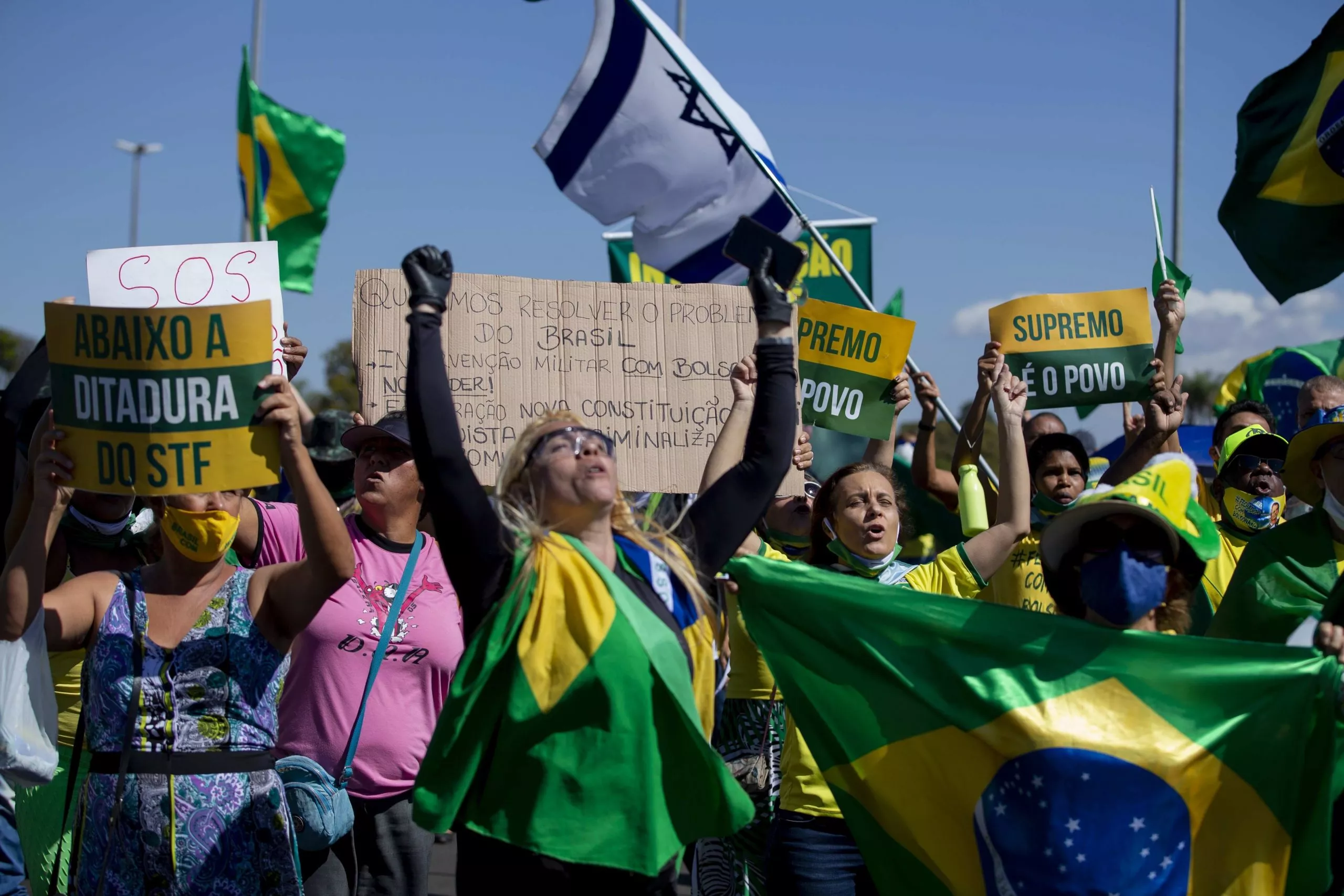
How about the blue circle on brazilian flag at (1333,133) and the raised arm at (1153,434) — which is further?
the blue circle on brazilian flag at (1333,133)

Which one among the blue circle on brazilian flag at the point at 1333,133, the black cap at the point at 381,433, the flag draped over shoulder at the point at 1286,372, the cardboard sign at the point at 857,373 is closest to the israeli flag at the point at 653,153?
the cardboard sign at the point at 857,373

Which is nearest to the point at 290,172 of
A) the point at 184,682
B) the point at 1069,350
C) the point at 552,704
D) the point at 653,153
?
the point at 653,153

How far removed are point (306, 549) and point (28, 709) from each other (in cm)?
75

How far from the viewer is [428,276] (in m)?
2.76

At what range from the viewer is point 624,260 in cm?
1229

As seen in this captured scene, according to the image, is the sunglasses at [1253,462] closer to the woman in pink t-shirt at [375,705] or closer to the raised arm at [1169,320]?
the raised arm at [1169,320]

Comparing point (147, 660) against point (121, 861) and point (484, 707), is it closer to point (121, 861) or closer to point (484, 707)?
point (121, 861)

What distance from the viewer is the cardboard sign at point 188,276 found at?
3.69m

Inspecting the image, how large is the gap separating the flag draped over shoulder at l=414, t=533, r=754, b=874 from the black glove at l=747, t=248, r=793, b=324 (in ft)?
2.78

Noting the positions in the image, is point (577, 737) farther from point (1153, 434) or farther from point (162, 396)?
point (1153, 434)

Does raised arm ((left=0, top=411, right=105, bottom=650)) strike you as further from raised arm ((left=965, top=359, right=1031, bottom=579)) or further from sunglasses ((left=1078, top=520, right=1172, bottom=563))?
raised arm ((left=965, top=359, right=1031, bottom=579))

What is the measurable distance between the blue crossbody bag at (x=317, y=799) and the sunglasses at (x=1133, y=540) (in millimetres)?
2079

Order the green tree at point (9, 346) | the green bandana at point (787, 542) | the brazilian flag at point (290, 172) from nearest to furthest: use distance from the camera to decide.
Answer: the green bandana at point (787, 542), the brazilian flag at point (290, 172), the green tree at point (9, 346)

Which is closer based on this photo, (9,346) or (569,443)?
(569,443)
